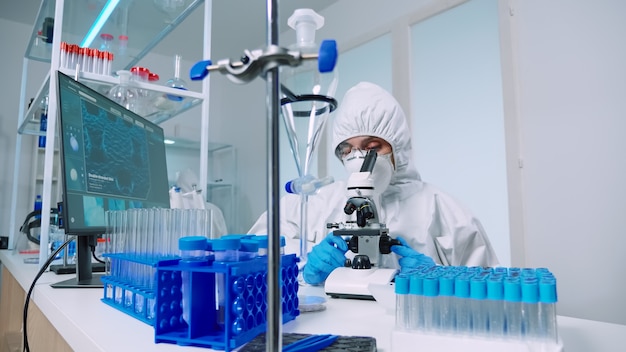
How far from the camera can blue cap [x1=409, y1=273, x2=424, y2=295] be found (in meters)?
0.44

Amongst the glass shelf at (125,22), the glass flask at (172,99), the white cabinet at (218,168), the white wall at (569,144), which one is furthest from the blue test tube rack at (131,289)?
the white cabinet at (218,168)

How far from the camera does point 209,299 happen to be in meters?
0.50

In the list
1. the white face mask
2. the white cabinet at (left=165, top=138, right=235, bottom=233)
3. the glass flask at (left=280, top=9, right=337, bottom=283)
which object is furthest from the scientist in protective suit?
the white cabinet at (left=165, top=138, right=235, bottom=233)

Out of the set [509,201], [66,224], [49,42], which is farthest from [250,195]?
[66,224]

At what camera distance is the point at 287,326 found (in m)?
0.58

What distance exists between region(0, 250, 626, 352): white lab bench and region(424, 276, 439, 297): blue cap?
6 centimetres

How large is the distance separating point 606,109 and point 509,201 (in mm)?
620

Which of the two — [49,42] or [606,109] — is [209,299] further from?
[49,42]

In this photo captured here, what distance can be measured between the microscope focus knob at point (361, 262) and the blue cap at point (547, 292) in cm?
Answer: 53

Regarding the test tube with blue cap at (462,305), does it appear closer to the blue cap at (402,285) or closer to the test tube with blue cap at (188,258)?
the blue cap at (402,285)

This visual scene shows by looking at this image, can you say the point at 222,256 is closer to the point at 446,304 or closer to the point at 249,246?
the point at 249,246

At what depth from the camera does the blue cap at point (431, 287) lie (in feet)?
1.43

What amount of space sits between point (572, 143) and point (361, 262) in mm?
1522

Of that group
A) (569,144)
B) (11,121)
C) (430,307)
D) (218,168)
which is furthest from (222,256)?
(218,168)
